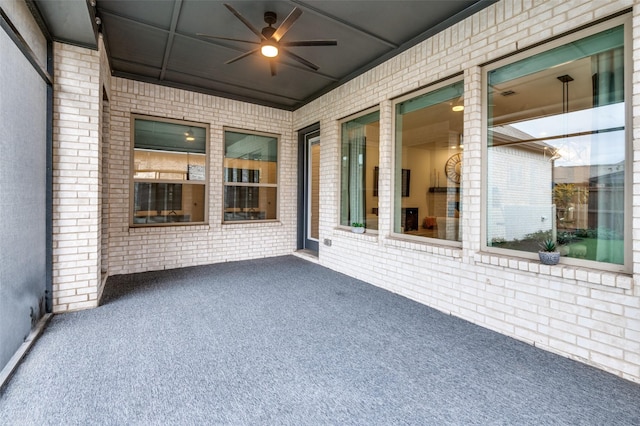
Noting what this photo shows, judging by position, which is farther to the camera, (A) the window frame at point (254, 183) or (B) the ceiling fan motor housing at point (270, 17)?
(A) the window frame at point (254, 183)

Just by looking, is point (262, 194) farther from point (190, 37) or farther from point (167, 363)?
point (167, 363)

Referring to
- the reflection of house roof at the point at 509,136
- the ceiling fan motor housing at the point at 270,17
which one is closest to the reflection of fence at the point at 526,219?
the reflection of house roof at the point at 509,136

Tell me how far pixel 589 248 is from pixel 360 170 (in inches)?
123

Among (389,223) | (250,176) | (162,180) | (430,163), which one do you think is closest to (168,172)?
(162,180)

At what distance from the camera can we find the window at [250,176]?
5879 mm

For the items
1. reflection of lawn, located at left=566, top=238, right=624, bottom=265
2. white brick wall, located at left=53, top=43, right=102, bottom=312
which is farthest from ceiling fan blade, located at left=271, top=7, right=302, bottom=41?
reflection of lawn, located at left=566, top=238, right=624, bottom=265

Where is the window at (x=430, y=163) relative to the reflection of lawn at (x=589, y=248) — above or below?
above

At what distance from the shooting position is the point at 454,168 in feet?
11.9

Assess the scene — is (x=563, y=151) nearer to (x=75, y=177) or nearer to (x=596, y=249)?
(x=596, y=249)

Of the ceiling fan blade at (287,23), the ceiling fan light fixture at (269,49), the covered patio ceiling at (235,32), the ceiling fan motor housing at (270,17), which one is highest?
the covered patio ceiling at (235,32)

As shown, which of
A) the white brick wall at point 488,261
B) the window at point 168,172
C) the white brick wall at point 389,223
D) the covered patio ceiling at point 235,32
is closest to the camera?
the white brick wall at point 488,261

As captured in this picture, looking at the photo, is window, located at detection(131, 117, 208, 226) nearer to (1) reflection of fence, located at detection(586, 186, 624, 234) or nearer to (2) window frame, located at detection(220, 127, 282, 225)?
(2) window frame, located at detection(220, 127, 282, 225)

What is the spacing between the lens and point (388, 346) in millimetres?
2562

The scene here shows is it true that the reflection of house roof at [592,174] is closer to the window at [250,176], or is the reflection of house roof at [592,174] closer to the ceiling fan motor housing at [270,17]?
the ceiling fan motor housing at [270,17]
